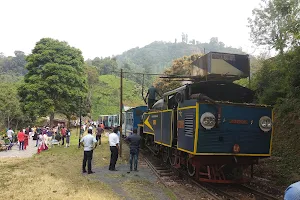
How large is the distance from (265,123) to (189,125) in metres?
2.02

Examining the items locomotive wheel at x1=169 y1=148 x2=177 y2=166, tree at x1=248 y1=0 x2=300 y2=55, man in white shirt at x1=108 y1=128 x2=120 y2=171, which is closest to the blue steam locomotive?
locomotive wheel at x1=169 y1=148 x2=177 y2=166

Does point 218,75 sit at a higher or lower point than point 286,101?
higher

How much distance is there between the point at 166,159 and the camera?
11578 mm

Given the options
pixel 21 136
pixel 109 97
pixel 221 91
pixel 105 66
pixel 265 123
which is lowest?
pixel 21 136

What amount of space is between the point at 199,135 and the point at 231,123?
96 centimetres

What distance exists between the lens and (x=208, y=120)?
738 cm

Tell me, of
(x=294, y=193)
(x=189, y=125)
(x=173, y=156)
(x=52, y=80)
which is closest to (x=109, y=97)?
(x=52, y=80)

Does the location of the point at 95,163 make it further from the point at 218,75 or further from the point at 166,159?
the point at 218,75

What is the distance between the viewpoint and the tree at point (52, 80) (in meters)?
30.8

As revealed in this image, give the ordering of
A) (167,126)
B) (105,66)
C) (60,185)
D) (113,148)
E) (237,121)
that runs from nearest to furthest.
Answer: (237,121) → (60,185) → (167,126) → (113,148) → (105,66)

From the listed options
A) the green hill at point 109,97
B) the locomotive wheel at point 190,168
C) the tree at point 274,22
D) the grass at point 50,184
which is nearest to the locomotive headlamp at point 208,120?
the locomotive wheel at point 190,168

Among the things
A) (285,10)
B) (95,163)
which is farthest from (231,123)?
(285,10)

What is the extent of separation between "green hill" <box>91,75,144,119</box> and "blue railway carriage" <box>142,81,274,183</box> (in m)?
60.0

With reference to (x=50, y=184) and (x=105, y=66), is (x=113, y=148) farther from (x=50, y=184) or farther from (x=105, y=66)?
(x=105, y=66)
